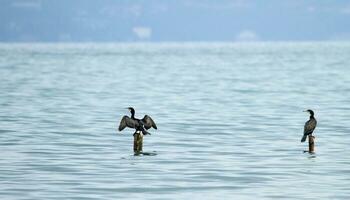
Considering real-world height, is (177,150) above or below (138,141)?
below

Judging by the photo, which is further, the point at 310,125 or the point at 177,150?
the point at 177,150

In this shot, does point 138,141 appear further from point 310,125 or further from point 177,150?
point 310,125

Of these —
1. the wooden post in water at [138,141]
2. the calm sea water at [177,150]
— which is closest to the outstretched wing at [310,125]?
the calm sea water at [177,150]

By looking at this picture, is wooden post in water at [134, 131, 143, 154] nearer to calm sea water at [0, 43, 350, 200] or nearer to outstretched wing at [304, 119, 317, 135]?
calm sea water at [0, 43, 350, 200]

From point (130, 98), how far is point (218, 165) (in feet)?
142

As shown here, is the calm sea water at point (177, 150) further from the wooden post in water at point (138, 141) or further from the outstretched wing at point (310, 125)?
the outstretched wing at point (310, 125)

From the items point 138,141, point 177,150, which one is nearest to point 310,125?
point 177,150

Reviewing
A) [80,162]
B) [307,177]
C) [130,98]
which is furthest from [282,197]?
[130,98]

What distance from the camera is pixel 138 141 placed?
35.2 meters

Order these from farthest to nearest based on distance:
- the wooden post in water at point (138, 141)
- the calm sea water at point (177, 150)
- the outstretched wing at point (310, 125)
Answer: the outstretched wing at point (310, 125)
the wooden post in water at point (138, 141)
the calm sea water at point (177, 150)

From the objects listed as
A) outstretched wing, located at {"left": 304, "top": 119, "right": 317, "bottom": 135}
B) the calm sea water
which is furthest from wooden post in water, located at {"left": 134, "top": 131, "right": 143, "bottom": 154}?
outstretched wing, located at {"left": 304, "top": 119, "right": 317, "bottom": 135}

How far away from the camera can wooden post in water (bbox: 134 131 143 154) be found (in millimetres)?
34531

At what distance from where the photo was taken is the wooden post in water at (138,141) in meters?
34.5

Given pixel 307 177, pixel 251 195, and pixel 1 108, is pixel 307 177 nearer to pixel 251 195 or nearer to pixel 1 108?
pixel 251 195
